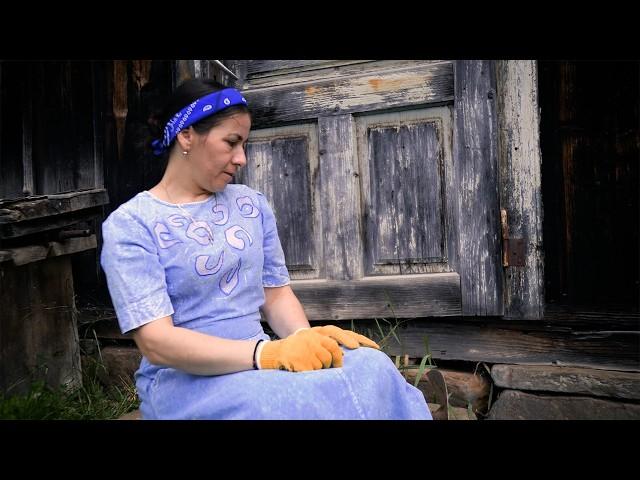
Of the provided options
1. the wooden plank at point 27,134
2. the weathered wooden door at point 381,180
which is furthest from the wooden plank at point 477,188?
the wooden plank at point 27,134

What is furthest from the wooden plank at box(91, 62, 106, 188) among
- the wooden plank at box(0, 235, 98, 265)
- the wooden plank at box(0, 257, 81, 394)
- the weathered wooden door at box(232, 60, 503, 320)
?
the weathered wooden door at box(232, 60, 503, 320)

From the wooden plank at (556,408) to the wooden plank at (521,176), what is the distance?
1.37ft

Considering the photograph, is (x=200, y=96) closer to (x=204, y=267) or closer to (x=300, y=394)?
(x=204, y=267)

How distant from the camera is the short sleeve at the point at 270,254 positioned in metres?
1.89

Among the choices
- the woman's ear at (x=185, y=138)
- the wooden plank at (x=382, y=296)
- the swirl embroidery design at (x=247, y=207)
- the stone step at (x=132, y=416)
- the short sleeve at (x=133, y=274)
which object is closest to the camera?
the short sleeve at (x=133, y=274)

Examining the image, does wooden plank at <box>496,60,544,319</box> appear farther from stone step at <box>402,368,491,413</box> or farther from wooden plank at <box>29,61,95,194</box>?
wooden plank at <box>29,61,95,194</box>

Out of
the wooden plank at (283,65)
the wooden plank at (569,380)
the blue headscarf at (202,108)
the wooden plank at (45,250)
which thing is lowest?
the wooden plank at (569,380)

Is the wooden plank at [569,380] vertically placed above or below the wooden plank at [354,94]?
below

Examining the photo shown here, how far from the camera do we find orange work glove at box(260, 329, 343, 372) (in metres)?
1.43

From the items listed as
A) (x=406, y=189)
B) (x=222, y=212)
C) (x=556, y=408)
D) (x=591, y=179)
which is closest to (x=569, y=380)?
(x=556, y=408)

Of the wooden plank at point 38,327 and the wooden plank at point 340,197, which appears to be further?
the wooden plank at point 340,197

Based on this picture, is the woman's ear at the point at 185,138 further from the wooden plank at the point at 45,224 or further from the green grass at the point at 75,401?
the green grass at the point at 75,401

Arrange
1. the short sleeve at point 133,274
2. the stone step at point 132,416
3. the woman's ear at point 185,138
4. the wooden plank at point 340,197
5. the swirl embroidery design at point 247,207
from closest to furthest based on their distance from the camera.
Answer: the short sleeve at point 133,274
the woman's ear at point 185,138
the swirl embroidery design at point 247,207
the stone step at point 132,416
the wooden plank at point 340,197

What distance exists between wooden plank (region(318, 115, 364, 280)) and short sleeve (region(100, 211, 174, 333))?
4.70ft
